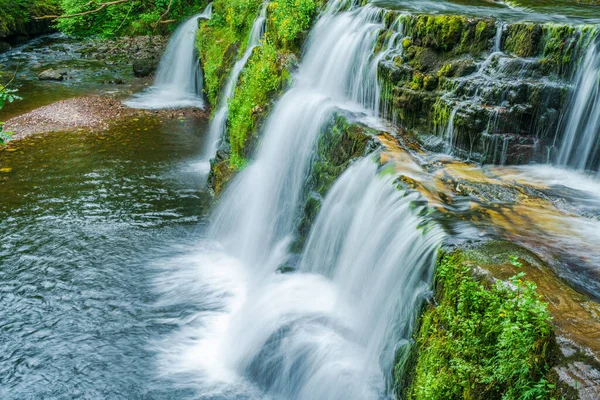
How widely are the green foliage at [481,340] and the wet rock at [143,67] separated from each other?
63.5 ft

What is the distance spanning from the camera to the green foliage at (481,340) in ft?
10.8

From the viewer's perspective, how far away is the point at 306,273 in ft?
24.3

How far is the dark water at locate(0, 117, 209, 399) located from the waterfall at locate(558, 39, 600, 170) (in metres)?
6.03

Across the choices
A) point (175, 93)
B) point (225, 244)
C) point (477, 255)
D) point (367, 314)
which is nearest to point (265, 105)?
point (225, 244)

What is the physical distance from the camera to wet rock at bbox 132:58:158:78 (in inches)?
826

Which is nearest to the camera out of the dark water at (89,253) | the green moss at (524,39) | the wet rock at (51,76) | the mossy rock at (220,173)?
the dark water at (89,253)

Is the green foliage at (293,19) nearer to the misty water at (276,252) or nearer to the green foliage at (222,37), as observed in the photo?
the misty water at (276,252)

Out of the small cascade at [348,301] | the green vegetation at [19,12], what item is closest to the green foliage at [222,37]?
the small cascade at [348,301]

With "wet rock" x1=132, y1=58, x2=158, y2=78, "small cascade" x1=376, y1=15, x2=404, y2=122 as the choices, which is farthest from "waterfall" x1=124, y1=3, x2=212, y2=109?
"small cascade" x1=376, y1=15, x2=404, y2=122

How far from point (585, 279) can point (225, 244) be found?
21.1ft

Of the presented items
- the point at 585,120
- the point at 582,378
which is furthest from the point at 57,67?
the point at 582,378

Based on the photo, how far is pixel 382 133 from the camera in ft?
24.3

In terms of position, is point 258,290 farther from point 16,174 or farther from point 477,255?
point 16,174

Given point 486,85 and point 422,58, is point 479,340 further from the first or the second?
point 422,58
